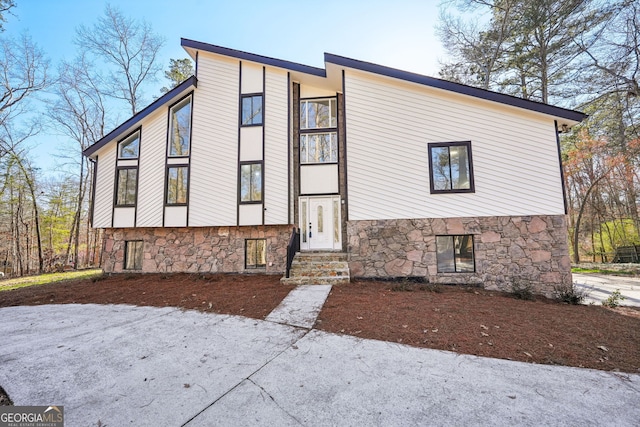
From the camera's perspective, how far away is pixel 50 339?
400cm

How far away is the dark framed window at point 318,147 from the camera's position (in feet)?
31.3

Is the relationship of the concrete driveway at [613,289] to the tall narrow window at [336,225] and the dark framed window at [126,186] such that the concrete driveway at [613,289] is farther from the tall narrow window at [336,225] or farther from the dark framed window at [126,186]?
the dark framed window at [126,186]

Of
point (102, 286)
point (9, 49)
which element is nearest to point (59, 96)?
point (9, 49)

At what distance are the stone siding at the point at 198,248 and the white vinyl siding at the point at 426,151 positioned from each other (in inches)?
128

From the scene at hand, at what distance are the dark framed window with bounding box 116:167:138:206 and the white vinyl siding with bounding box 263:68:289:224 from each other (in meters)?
5.16

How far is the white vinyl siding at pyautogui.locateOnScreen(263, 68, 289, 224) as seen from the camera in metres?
8.88

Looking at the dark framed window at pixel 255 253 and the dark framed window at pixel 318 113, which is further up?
the dark framed window at pixel 318 113

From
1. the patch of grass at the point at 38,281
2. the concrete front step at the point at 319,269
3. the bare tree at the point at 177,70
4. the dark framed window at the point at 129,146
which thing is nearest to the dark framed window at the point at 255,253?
the concrete front step at the point at 319,269

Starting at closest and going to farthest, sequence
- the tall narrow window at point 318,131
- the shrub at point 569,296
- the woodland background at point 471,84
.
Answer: the shrub at point 569,296 → the tall narrow window at point 318,131 → the woodland background at point 471,84

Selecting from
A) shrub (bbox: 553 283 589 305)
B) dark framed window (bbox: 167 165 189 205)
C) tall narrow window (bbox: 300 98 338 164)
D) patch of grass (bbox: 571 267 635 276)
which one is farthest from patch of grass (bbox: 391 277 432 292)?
patch of grass (bbox: 571 267 635 276)

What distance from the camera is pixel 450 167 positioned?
752cm

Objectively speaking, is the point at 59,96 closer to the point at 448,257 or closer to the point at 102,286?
the point at 102,286

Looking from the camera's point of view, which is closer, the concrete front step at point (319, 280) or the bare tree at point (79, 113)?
the concrete front step at point (319, 280)

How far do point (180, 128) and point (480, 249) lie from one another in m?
11.1
